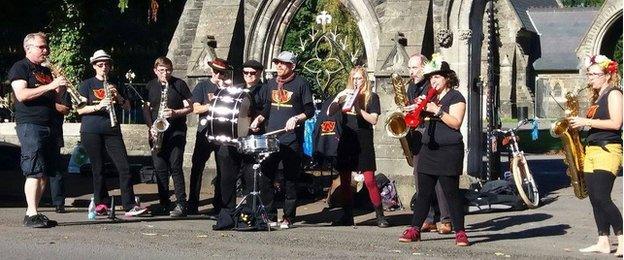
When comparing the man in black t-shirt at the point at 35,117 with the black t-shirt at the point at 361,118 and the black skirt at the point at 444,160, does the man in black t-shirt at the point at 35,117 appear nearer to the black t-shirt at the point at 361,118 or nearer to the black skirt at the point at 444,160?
the black t-shirt at the point at 361,118

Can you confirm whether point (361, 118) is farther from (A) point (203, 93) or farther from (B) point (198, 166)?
(B) point (198, 166)

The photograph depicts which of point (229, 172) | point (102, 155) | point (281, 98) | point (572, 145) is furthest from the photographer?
point (102, 155)

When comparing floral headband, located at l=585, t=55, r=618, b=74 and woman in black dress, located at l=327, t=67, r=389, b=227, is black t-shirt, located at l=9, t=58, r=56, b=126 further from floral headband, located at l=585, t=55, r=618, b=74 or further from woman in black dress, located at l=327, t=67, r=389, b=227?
floral headband, located at l=585, t=55, r=618, b=74

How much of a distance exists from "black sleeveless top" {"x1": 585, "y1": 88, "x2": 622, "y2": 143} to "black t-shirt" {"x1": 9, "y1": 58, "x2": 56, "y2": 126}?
17.2 ft

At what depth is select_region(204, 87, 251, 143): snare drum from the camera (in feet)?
43.0

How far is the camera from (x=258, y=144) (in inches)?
501

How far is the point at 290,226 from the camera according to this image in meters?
13.5

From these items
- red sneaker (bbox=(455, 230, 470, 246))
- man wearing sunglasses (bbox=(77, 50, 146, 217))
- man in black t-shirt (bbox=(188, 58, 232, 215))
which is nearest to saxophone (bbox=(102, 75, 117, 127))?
man wearing sunglasses (bbox=(77, 50, 146, 217))

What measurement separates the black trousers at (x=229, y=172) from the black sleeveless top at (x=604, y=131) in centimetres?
373

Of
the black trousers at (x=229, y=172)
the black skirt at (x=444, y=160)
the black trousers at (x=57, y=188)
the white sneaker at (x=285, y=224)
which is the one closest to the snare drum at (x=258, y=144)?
the black trousers at (x=229, y=172)

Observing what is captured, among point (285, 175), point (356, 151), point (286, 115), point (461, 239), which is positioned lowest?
point (461, 239)

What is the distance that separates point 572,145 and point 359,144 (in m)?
2.58

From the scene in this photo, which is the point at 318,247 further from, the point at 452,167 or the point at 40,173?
the point at 40,173

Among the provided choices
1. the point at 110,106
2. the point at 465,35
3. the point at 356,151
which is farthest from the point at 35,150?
the point at 465,35
